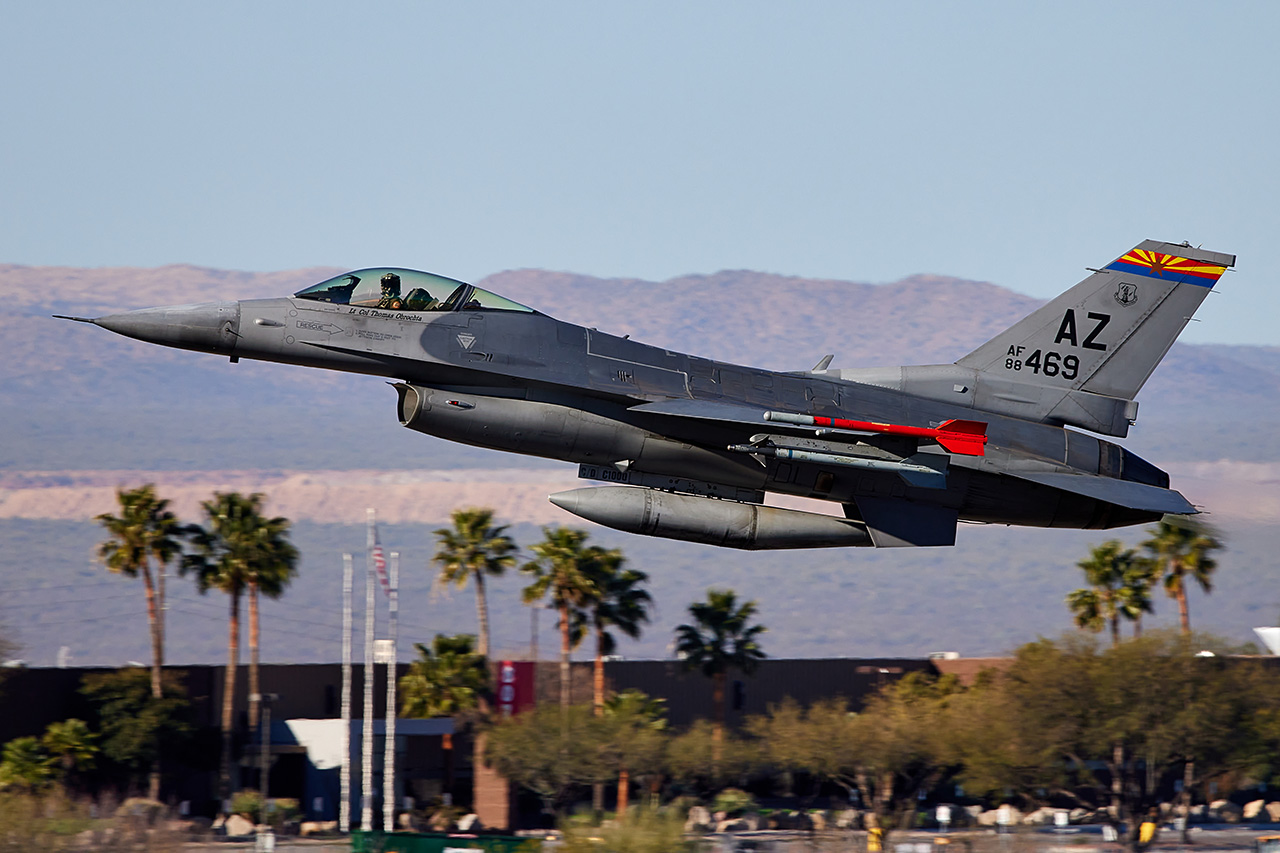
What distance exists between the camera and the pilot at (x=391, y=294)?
68.8ft

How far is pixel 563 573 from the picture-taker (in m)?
60.3

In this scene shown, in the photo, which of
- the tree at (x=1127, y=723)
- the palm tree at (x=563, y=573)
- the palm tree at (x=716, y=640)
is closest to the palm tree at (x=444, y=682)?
the palm tree at (x=563, y=573)

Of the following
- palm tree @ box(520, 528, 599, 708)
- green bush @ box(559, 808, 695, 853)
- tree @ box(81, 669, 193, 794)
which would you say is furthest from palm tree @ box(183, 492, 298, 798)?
green bush @ box(559, 808, 695, 853)

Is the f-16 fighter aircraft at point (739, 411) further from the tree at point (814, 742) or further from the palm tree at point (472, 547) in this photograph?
the palm tree at point (472, 547)

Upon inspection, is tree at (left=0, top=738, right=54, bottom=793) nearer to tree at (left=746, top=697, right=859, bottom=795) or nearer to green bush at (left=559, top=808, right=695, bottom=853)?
green bush at (left=559, top=808, right=695, bottom=853)

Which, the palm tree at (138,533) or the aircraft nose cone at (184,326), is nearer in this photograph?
the aircraft nose cone at (184,326)

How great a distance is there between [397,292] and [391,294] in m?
0.09

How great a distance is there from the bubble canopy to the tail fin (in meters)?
8.59

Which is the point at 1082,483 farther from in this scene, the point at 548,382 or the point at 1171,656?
the point at 1171,656

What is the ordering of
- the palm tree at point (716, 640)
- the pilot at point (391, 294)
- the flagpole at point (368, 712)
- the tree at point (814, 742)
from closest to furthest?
the pilot at point (391, 294) < the flagpole at point (368, 712) < the tree at point (814, 742) < the palm tree at point (716, 640)

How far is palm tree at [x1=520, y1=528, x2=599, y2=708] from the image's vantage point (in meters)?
60.2

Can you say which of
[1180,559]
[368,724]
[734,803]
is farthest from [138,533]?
[1180,559]

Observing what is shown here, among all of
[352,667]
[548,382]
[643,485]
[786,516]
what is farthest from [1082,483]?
[352,667]

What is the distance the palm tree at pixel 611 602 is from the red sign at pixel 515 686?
3.63 m
